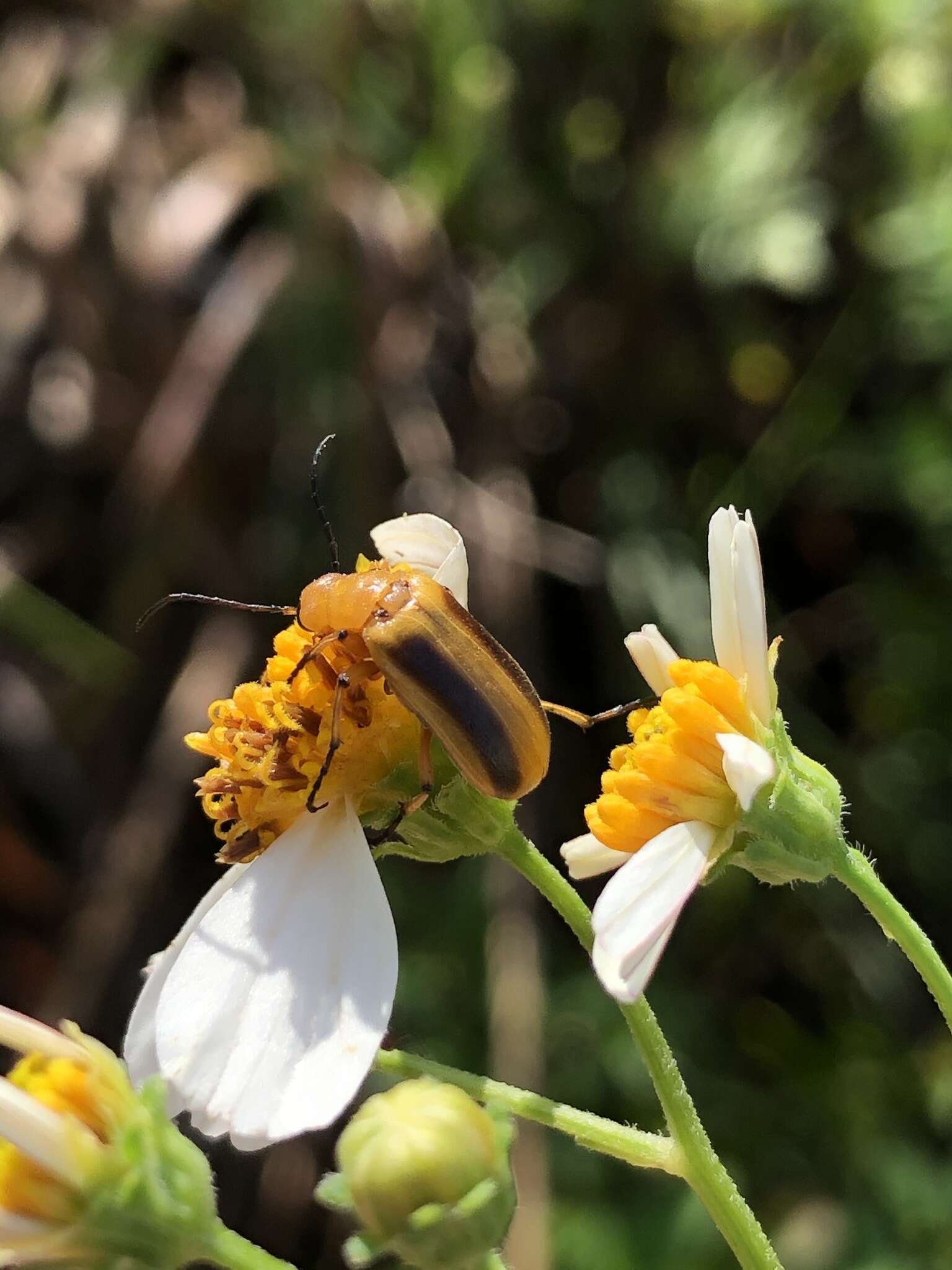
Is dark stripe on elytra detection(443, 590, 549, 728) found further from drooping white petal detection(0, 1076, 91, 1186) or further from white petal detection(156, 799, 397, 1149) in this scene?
drooping white petal detection(0, 1076, 91, 1186)

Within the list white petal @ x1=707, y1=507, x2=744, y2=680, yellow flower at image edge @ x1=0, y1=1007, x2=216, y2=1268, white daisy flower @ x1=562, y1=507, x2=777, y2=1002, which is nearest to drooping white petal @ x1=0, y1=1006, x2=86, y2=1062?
yellow flower at image edge @ x1=0, y1=1007, x2=216, y2=1268

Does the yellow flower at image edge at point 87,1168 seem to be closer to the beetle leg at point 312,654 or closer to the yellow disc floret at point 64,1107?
the yellow disc floret at point 64,1107

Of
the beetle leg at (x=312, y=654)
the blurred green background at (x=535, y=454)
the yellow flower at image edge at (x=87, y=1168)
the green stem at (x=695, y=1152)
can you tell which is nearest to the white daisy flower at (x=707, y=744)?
the green stem at (x=695, y=1152)

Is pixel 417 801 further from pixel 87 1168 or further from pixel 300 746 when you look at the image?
pixel 87 1168

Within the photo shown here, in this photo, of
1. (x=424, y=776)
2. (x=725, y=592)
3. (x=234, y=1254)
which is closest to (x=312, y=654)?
(x=424, y=776)

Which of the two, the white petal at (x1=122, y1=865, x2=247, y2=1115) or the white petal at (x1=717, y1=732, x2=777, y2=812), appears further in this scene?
the white petal at (x1=122, y1=865, x2=247, y2=1115)

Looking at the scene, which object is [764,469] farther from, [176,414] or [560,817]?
[176,414]
